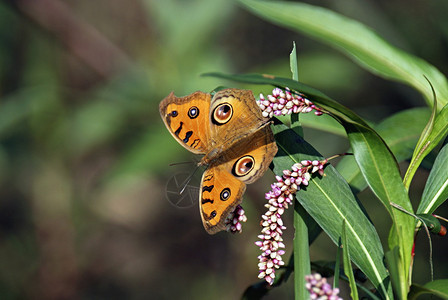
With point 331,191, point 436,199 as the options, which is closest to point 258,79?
point 331,191

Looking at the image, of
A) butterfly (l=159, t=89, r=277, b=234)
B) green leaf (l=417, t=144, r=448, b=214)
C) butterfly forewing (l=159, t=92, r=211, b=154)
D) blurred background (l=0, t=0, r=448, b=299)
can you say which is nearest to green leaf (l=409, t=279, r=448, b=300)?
green leaf (l=417, t=144, r=448, b=214)

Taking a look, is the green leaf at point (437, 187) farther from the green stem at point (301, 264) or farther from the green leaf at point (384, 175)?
the green stem at point (301, 264)

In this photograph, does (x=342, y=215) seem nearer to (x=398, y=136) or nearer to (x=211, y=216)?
(x=211, y=216)

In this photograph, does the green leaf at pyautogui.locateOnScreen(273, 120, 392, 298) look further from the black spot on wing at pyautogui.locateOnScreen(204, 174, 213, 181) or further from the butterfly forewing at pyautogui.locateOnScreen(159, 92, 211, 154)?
the butterfly forewing at pyautogui.locateOnScreen(159, 92, 211, 154)

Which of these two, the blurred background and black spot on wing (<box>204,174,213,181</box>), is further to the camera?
the blurred background

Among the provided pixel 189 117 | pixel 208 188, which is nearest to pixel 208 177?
pixel 208 188

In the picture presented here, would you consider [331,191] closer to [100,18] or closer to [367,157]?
[367,157]

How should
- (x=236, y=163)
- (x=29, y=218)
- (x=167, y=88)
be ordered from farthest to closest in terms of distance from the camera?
(x=29, y=218), (x=167, y=88), (x=236, y=163)
